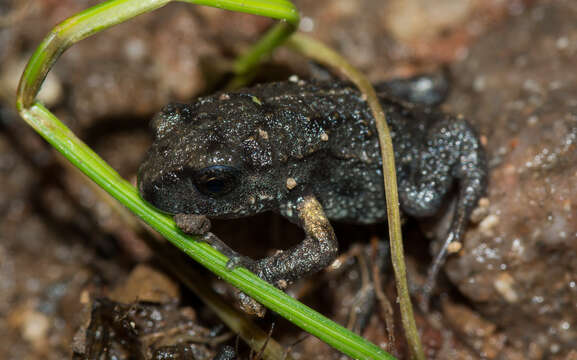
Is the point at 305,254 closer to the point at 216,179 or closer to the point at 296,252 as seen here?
the point at 296,252

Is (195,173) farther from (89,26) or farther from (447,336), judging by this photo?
(447,336)

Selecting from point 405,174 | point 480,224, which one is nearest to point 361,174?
point 405,174

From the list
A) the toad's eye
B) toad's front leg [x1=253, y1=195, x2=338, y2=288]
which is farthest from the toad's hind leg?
the toad's eye

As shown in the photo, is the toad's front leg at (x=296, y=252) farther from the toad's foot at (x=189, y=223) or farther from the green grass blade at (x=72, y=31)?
the green grass blade at (x=72, y=31)

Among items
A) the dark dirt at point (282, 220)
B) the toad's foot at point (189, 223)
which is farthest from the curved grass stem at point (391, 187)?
the toad's foot at point (189, 223)

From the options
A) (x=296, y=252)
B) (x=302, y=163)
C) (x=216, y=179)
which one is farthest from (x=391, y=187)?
(x=216, y=179)
